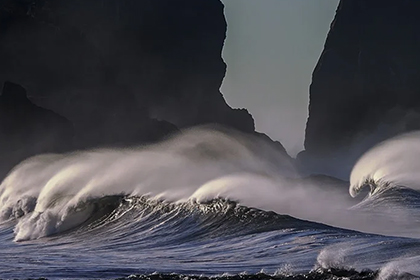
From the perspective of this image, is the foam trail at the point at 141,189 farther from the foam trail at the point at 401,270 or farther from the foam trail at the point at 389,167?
the foam trail at the point at 401,270

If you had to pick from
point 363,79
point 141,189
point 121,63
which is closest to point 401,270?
point 141,189

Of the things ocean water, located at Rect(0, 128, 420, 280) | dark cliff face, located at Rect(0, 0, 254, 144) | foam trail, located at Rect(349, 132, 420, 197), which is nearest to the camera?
ocean water, located at Rect(0, 128, 420, 280)

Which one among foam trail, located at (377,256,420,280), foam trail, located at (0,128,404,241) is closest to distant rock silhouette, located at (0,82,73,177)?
foam trail, located at (0,128,404,241)

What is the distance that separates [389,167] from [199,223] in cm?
1115

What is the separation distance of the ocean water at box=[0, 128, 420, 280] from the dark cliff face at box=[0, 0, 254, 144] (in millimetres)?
42269

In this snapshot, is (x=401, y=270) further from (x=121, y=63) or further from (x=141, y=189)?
(x=121, y=63)

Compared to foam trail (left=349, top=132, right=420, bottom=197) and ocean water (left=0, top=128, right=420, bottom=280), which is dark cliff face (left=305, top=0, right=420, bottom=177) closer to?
ocean water (left=0, top=128, right=420, bottom=280)

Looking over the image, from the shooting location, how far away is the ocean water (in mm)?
16484

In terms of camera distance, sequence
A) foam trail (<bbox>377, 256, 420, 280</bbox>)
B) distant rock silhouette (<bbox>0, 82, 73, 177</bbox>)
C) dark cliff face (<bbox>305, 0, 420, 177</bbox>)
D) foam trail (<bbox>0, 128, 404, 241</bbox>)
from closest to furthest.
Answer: foam trail (<bbox>377, 256, 420, 280</bbox>) < foam trail (<bbox>0, 128, 404, 241</bbox>) < distant rock silhouette (<bbox>0, 82, 73, 177</bbox>) < dark cliff face (<bbox>305, 0, 420, 177</bbox>)

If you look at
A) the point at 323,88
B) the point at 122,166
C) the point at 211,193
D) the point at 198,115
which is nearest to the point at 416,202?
the point at 211,193

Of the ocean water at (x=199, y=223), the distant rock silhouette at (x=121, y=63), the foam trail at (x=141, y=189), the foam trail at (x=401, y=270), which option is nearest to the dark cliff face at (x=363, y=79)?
the distant rock silhouette at (x=121, y=63)

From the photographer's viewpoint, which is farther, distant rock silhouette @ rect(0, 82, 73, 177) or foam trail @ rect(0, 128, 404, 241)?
distant rock silhouette @ rect(0, 82, 73, 177)

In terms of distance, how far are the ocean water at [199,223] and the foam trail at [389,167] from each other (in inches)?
2.7

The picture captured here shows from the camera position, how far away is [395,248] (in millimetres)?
16703
